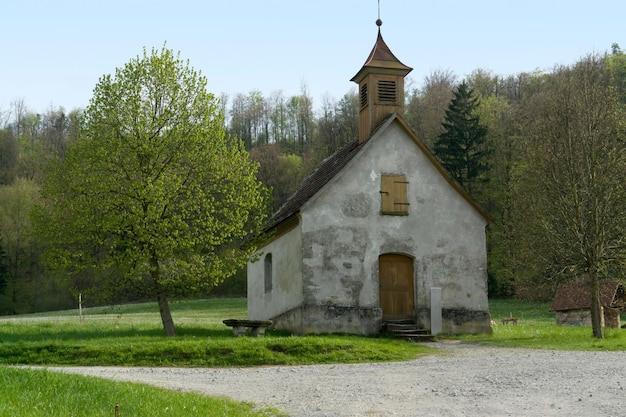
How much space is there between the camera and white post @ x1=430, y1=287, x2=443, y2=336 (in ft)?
83.4

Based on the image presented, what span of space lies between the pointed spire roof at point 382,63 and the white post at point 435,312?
8.02 meters

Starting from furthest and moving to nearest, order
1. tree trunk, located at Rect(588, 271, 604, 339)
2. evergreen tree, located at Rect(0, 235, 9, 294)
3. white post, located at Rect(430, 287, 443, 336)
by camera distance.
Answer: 1. evergreen tree, located at Rect(0, 235, 9, 294)
2. white post, located at Rect(430, 287, 443, 336)
3. tree trunk, located at Rect(588, 271, 604, 339)

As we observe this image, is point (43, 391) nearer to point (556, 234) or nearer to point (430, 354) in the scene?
point (430, 354)

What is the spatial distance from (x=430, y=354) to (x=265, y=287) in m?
10.5

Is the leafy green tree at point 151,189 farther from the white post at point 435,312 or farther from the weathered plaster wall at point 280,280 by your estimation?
the white post at point 435,312

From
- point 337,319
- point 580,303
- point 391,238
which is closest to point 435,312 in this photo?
point 391,238

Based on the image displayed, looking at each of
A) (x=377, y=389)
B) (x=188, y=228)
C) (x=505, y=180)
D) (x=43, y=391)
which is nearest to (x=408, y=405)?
(x=377, y=389)

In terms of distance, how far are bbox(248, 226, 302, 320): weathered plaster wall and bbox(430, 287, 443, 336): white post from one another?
4540 mm

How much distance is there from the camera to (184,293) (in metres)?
23.4

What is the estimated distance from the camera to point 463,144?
60.9 m

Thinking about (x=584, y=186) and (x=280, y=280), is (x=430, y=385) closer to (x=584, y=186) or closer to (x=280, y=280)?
(x=584, y=186)

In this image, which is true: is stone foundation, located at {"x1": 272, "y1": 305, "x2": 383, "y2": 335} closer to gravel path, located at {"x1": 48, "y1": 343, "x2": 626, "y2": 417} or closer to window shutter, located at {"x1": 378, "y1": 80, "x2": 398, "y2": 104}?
gravel path, located at {"x1": 48, "y1": 343, "x2": 626, "y2": 417}

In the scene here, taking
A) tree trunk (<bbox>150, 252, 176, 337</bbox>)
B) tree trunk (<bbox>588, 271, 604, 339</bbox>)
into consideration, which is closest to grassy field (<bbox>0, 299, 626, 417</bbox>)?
tree trunk (<bbox>588, 271, 604, 339</bbox>)

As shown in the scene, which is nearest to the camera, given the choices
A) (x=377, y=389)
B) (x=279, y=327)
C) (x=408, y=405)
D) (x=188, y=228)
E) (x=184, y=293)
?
(x=408, y=405)
